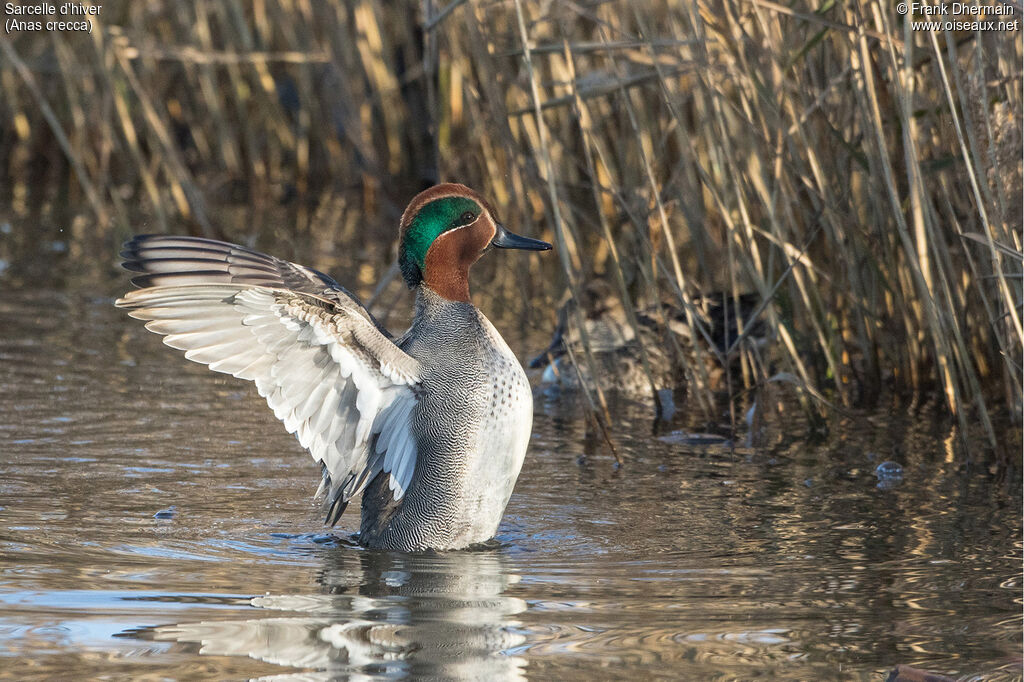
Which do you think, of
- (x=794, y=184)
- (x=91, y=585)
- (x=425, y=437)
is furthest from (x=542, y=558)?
(x=794, y=184)

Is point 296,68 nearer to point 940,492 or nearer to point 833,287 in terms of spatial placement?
point 833,287

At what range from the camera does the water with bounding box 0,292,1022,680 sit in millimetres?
2807

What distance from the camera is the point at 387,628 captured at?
3.00 metres

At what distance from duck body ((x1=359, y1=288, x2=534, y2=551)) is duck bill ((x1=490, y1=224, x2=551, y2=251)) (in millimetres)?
320

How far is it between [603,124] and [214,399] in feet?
7.99

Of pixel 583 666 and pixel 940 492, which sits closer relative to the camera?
pixel 583 666

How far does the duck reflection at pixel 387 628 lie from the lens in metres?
2.75

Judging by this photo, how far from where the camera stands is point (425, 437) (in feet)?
12.5

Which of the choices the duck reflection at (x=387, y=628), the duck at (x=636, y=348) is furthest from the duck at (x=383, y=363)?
the duck at (x=636, y=348)

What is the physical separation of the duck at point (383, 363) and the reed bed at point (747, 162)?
0.64m

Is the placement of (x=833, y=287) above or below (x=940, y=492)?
above

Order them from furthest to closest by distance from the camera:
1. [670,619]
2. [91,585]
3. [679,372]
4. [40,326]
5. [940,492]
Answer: [40,326] < [679,372] < [940,492] < [91,585] < [670,619]

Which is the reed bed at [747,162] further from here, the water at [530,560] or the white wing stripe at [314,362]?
the white wing stripe at [314,362]

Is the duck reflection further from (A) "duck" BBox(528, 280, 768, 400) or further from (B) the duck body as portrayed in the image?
(A) "duck" BBox(528, 280, 768, 400)
